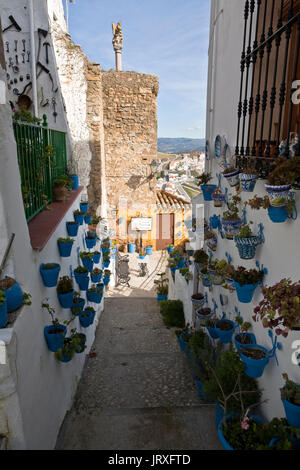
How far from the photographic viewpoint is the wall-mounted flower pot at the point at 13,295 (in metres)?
2.17

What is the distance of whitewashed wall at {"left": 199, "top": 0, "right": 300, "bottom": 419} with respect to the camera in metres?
2.26

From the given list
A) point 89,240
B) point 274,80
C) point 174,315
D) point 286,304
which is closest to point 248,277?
point 286,304

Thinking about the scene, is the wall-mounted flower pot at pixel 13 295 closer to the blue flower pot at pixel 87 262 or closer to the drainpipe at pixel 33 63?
the blue flower pot at pixel 87 262

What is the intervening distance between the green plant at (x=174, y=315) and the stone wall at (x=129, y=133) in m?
7.40

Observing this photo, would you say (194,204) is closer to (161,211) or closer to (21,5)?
(21,5)

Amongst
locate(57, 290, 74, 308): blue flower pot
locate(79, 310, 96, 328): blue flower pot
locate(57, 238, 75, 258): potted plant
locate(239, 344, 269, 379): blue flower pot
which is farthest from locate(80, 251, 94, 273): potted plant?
locate(239, 344, 269, 379): blue flower pot

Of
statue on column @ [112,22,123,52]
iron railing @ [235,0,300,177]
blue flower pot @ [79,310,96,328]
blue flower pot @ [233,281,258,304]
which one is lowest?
blue flower pot @ [79,310,96,328]

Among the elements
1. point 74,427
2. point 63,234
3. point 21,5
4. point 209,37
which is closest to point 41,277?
point 63,234

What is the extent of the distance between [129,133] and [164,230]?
4584mm

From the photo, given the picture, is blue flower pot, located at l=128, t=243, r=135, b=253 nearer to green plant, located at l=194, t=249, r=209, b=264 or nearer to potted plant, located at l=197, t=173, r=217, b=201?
green plant, located at l=194, t=249, r=209, b=264

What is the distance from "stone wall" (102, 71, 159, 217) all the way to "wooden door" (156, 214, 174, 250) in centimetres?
96

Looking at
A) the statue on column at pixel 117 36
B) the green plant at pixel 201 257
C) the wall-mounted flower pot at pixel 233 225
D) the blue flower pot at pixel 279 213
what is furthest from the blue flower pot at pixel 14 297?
the statue on column at pixel 117 36

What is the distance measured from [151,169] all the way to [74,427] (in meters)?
11.7

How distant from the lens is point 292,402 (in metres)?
1.87
